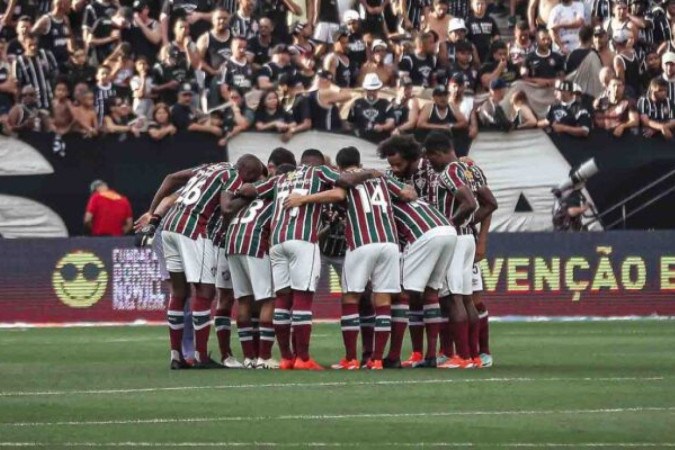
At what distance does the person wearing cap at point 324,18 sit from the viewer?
28359 millimetres

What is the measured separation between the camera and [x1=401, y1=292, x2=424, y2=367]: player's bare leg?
16438mm

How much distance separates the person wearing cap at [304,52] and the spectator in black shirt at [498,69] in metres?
2.64

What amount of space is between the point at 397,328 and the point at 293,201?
152cm

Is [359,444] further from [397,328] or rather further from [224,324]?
[224,324]

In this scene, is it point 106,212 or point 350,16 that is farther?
point 350,16

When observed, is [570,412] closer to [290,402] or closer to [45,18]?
[290,402]

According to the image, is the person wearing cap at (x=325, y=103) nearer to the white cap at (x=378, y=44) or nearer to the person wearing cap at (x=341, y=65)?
the person wearing cap at (x=341, y=65)

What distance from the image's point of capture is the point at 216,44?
27.0 meters

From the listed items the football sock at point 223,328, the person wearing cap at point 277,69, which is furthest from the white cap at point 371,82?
the football sock at point 223,328

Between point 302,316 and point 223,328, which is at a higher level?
point 302,316

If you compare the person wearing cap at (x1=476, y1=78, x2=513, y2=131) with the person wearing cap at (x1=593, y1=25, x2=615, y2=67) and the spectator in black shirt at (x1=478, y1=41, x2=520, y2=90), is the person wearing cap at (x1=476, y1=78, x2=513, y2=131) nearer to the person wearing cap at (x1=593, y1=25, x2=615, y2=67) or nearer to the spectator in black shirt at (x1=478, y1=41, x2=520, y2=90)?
the spectator in black shirt at (x1=478, y1=41, x2=520, y2=90)

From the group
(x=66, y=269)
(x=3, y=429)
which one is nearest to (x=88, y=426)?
(x=3, y=429)

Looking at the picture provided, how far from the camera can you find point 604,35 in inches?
1097

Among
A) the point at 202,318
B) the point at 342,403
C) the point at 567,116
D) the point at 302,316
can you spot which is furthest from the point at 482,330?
the point at 567,116
